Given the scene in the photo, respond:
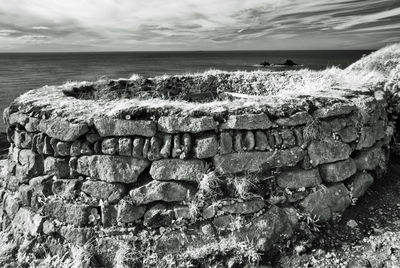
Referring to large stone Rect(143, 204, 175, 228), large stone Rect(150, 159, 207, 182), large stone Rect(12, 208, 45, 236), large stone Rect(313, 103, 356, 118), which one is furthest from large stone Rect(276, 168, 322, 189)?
large stone Rect(12, 208, 45, 236)

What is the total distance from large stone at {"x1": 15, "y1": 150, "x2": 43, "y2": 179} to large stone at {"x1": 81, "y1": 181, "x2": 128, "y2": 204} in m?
1.16

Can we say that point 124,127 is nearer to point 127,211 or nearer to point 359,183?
point 127,211

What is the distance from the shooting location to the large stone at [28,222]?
210 inches

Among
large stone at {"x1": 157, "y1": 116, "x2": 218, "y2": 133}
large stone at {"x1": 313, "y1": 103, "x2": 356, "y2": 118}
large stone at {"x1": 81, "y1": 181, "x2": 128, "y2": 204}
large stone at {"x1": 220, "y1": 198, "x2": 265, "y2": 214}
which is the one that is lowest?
large stone at {"x1": 220, "y1": 198, "x2": 265, "y2": 214}

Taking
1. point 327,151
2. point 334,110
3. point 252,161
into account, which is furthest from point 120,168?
point 334,110

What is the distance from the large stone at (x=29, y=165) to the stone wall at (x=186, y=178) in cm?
20

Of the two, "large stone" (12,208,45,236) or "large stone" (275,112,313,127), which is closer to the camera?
"large stone" (275,112,313,127)

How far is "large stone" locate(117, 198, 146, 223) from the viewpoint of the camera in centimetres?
492

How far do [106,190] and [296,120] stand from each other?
10.4 ft

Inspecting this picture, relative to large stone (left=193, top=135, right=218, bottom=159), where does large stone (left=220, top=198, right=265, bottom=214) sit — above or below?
below

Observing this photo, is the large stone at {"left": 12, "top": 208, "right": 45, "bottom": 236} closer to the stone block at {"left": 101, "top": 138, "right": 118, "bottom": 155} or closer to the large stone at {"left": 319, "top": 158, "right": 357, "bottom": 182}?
the stone block at {"left": 101, "top": 138, "right": 118, "bottom": 155}

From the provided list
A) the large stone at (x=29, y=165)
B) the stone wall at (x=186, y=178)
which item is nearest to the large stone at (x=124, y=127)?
the stone wall at (x=186, y=178)

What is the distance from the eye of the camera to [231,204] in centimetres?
493

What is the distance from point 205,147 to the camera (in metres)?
4.93
